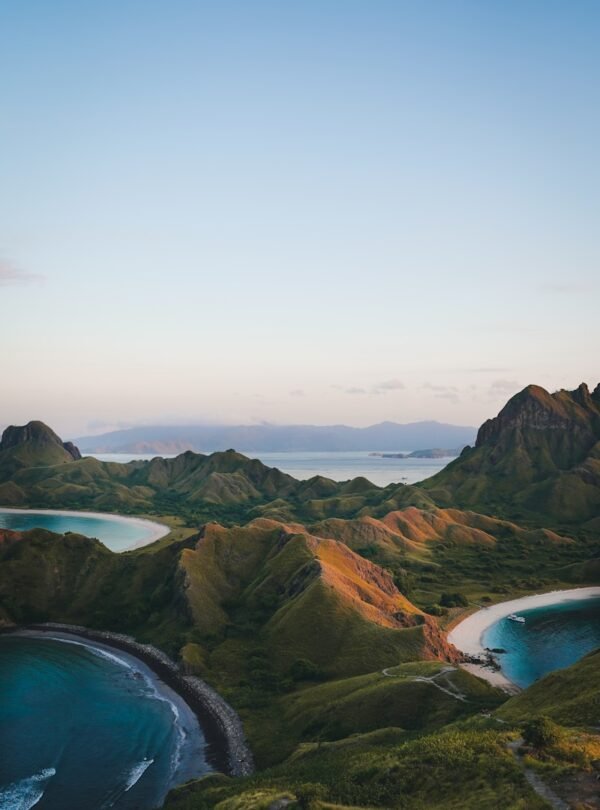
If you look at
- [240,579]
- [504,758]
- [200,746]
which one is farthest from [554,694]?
[240,579]

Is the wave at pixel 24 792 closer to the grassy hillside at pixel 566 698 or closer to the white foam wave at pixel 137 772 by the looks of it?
the white foam wave at pixel 137 772

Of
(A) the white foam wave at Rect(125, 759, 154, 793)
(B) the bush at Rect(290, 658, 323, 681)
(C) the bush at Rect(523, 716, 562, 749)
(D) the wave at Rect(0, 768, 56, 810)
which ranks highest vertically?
(C) the bush at Rect(523, 716, 562, 749)

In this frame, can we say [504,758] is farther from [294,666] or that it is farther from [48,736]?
[48,736]

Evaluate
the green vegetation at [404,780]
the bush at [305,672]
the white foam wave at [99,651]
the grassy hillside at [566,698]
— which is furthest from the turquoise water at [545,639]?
the white foam wave at [99,651]

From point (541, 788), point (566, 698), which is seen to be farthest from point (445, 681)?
point (541, 788)

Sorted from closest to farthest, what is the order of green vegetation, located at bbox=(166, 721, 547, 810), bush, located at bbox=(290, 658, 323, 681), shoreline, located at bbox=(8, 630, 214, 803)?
1. green vegetation, located at bbox=(166, 721, 547, 810)
2. shoreline, located at bbox=(8, 630, 214, 803)
3. bush, located at bbox=(290, 658, 323, 681)

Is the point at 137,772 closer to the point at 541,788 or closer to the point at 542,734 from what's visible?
the point at 542,734

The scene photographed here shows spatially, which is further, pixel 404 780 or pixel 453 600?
pixel 453 600

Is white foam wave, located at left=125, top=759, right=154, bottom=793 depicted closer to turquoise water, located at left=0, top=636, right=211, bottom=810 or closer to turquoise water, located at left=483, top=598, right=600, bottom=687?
turquoise water, located at left=0, top=636, right=211, bottom=810

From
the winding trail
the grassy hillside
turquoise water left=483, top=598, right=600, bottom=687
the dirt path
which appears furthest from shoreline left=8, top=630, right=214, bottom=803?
turquoise water left=483, top=598, right=600, bottom=687
